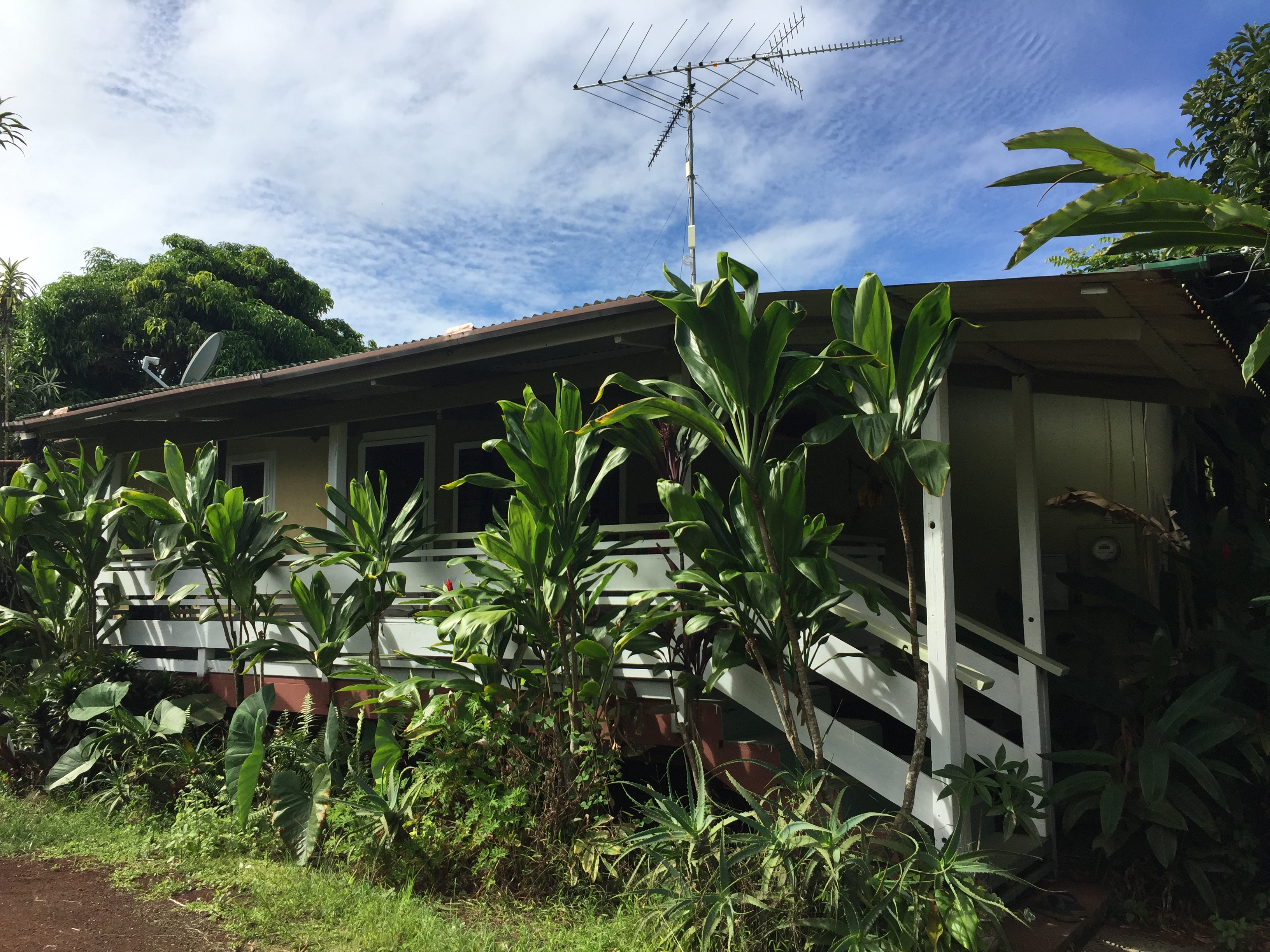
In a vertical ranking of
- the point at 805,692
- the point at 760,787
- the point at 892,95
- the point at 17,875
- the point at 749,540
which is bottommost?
the point at 17,875

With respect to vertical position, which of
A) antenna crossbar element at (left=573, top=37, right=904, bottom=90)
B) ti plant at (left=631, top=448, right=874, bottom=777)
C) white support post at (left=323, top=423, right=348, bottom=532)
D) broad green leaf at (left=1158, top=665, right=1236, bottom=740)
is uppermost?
antenna crossbar element at (left=573, top=37, right=904, bottom=90)

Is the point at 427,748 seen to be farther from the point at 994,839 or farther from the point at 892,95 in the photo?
the point at 892,95

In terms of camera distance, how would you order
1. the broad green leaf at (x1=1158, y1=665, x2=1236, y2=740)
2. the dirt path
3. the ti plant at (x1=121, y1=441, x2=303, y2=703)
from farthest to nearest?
the ti plant at (x1=121, y1=441, x2=303, y2=703) → the broad green leaf at (x1=1158, y1=665, x2=1236, y2=740) → the dirt path

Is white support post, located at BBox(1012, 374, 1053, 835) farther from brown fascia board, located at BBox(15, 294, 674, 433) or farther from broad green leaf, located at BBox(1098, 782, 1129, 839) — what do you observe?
brown fascia board, located at BBox(15, 294, 674, 433)

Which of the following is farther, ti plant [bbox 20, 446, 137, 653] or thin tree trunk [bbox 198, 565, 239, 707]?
ti plant [bbox 20, 446, 137, 653]

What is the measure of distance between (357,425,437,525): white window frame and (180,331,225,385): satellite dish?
2459mm

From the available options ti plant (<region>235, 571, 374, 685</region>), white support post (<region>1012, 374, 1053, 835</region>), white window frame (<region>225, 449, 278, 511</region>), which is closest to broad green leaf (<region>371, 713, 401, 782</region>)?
ti plant (<region>235, 571, 374, 685</region>)

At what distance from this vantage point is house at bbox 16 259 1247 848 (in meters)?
4.60

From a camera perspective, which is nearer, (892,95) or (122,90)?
(122,90)

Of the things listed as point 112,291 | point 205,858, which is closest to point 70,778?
point 205,858

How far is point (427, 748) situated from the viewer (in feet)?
17.7

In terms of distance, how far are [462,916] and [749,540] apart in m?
2.43

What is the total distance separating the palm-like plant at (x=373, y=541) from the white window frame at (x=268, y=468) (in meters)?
4.53

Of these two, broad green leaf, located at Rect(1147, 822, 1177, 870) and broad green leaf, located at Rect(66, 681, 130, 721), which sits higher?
broad green leaf, located at Rect(66, 681, 130, 721)
